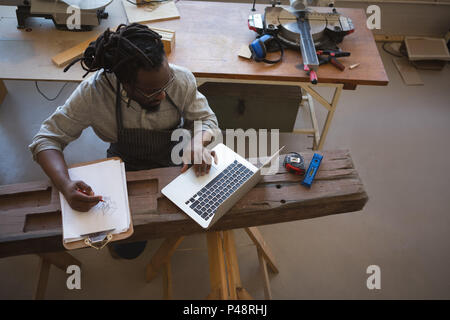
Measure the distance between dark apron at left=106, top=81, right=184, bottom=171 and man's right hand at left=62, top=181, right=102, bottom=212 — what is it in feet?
1.18

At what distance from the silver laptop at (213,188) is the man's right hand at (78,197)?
253 mm

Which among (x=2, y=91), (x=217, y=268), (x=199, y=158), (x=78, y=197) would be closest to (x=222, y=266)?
(x=217, y=268)

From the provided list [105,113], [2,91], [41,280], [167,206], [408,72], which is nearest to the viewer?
[167,206]

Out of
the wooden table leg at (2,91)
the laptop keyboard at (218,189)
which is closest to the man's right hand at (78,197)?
the laptop keyboard at (218,189)

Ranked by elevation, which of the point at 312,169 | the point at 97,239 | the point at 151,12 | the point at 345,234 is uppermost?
the point at 151,12

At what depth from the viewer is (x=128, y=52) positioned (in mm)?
1188

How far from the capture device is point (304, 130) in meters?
2.63

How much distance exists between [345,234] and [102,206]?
1.67 meters

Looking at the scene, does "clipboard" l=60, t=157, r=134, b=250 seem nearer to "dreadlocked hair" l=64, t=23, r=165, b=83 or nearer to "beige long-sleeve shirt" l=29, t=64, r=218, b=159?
"beige long-sleeve shirt" l=29, t=64, r=218, b=159

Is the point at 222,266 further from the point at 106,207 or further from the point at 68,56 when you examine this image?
the point at 68,56

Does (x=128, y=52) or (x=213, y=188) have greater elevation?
(x=128, y=52)

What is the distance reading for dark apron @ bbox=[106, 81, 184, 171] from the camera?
5.08 ft

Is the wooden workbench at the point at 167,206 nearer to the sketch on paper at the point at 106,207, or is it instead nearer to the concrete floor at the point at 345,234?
the sketch on paper at the point at 106,207
